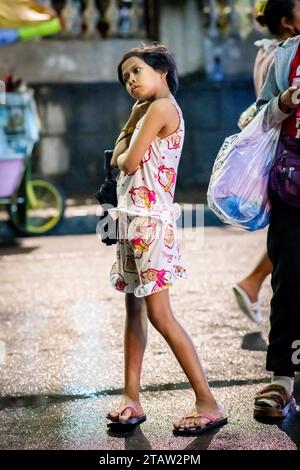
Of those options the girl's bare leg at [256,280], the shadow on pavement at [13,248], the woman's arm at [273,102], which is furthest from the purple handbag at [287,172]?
the shadow on pavement at [13,248]

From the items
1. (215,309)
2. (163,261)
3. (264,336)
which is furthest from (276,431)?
(215,309)

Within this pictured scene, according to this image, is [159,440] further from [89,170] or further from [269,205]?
[89,170]

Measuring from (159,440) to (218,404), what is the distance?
429 millimetres

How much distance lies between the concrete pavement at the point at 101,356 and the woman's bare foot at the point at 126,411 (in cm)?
7

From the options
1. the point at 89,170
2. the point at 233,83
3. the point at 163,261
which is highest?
the point at 163,261

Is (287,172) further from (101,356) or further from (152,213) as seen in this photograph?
(101,356)

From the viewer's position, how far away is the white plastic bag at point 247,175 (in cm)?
505

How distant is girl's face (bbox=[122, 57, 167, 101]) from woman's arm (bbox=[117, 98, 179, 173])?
8 cm

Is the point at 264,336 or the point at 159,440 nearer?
the point at 159,440

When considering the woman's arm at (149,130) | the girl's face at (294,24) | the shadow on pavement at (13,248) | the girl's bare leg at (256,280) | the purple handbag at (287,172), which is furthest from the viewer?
the shadow on pavement at (13,248)

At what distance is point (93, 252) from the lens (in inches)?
415

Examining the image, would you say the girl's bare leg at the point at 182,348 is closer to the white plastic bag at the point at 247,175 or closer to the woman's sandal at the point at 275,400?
the woman's sandal at the point at 275,400

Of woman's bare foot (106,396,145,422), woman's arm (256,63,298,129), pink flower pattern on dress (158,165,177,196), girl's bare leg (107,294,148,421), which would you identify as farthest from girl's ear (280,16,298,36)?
woman's bare foot (106,396,145,422)

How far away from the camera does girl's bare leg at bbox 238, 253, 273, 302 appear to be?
6.91m
